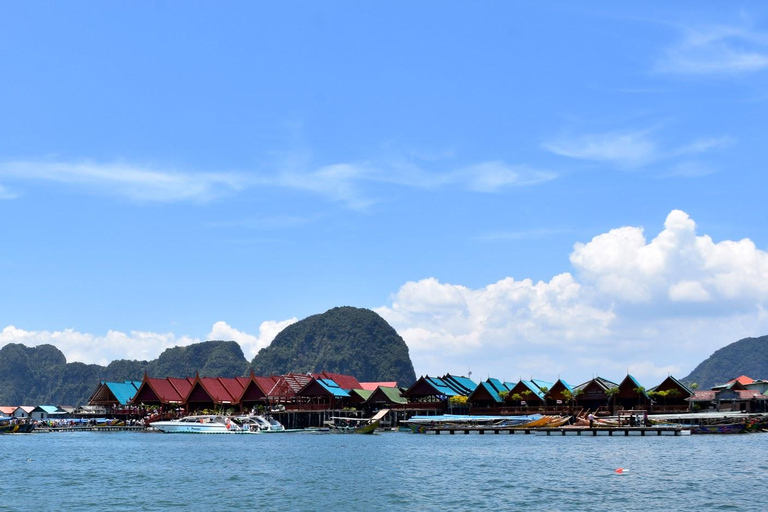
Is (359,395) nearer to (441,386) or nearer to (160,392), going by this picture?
(441,386)

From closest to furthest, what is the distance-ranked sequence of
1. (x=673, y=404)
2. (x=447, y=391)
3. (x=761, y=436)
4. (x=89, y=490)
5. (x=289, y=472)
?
1. (x=89, y=490)
2. (x=289, y=472)
3. (x=761, y=436)
4. (x=673, y=404)
5. (x=447, y=391)

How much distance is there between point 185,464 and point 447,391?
68244 millimetres

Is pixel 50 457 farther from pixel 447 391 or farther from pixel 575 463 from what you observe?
pixel 447 391

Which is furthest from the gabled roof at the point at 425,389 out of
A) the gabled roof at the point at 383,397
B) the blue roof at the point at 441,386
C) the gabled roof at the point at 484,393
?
the gabled roof at the point at 484,393

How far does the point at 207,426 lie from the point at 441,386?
3613cm

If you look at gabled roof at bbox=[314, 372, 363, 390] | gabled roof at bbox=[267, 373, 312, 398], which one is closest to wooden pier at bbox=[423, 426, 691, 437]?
gabled roof at bbox=[267, 373, 312, 398]

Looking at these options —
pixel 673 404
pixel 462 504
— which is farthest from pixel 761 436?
pixel 462 504

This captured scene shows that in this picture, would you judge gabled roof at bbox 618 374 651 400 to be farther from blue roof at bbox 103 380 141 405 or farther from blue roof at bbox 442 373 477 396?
blue roof at bbox 103 380 141 405

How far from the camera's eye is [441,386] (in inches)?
4737

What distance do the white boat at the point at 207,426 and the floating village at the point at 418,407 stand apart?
0.41 ft

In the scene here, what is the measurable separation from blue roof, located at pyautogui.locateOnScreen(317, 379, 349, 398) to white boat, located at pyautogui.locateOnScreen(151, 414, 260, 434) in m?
16.8

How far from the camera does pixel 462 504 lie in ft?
118

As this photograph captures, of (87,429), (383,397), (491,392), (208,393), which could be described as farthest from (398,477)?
(87,429)

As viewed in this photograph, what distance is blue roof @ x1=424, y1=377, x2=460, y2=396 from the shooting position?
116m
